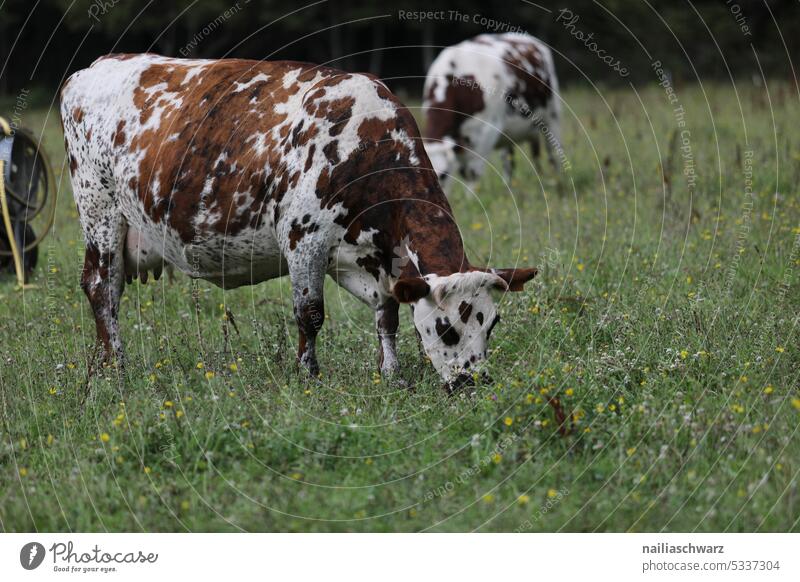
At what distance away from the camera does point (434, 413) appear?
602 cm

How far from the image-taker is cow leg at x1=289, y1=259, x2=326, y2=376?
6.52 meters

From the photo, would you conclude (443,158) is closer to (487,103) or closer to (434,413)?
(487,103)

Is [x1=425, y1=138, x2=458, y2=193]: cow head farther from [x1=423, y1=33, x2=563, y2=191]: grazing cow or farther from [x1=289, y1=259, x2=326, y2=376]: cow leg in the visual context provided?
[x1=289, y1=259, x2=326, y2=376]: cow leg

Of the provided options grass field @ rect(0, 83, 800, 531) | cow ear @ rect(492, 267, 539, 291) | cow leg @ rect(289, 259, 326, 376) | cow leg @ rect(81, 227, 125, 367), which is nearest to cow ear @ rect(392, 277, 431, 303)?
cow ear @ rect(492, 267, 539, 291)

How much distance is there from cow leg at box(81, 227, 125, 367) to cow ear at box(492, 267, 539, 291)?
3044 millimetres

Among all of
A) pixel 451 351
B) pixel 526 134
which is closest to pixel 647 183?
pixel 526 134

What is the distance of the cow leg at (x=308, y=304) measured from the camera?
6523 mm

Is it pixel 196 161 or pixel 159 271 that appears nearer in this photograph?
pixel 196 161

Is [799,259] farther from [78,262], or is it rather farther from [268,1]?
[268,1]

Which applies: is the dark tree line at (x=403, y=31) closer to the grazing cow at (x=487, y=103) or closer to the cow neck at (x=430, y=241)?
the grazing cow at (x=487, y=103)

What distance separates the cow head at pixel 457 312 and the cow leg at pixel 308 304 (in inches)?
30.6

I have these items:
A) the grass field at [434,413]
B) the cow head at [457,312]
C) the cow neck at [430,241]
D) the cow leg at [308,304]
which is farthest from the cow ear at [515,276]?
the cow leg at [308,304]

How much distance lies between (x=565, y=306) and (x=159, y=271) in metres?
3.04
